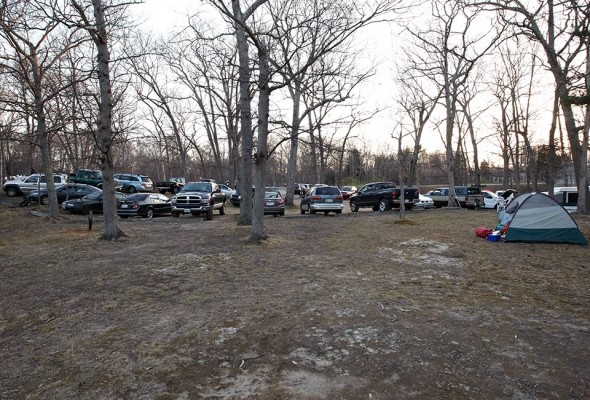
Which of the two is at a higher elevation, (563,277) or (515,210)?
(515,210)

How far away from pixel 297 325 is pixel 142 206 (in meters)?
19.5

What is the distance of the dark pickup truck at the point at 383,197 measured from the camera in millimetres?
23766

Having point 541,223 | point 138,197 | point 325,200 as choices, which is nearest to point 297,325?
point 541,223

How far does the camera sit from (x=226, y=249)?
10602 mm

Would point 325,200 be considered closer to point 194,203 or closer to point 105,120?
point 194,203

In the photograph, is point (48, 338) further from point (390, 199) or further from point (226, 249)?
point (390, 199)

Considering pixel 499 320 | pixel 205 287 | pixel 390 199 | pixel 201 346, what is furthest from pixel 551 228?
pixel 390 199

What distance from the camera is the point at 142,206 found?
22.4 metres

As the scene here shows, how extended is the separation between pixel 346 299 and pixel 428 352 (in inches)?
75.6

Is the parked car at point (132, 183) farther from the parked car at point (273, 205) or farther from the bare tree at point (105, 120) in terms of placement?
the bare tree at point (105, 120)

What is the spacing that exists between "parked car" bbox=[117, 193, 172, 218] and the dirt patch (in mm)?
12568

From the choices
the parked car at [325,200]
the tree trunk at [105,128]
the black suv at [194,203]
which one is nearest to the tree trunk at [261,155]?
the tree trunk at [105,128]

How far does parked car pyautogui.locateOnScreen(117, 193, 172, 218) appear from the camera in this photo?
2222 cm

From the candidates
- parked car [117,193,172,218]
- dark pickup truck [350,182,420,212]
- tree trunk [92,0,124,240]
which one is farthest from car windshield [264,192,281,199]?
tree trunk [92,0,124,240]
